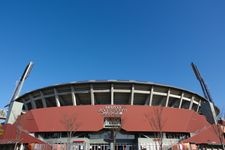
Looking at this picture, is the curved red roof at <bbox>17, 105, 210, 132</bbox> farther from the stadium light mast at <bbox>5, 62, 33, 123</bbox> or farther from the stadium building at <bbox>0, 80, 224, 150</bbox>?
the stadium light mast at <bbox>5, 62, 33, 123</bbox>

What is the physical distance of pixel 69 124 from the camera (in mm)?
44000

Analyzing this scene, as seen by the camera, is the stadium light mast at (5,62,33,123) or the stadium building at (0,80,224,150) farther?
the stadium light mast at (5,62,33,123)

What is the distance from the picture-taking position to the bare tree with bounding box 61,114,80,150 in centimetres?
4341

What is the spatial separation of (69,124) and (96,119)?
4867 millimetres

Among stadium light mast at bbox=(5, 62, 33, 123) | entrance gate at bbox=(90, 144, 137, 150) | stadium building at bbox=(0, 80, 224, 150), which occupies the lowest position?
entrance gate at bbox=(90, 144, 137, 150)

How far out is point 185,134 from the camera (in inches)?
1849

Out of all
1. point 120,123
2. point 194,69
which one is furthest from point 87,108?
point 194,69

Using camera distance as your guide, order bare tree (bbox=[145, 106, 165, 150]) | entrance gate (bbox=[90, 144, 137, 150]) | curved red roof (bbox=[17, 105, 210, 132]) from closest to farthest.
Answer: bare tree (bbox=[145, 106, 165, 150])
curved red roof (bbox=[17, 105, 210, 132])
entrance gate (bbox=[90, 144, 137, 150])

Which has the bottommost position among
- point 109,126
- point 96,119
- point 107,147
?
point 107,147

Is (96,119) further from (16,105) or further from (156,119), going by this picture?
(16,105)

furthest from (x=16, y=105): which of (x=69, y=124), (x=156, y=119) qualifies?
(x=156, y=119)

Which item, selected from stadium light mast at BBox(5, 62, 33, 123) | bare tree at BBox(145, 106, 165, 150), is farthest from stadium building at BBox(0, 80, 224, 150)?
stadium light mast at BBox(5, 62, 33, 123)

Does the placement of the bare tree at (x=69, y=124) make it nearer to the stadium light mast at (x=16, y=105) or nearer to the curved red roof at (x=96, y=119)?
the curved red roof at (x=96, y=119)

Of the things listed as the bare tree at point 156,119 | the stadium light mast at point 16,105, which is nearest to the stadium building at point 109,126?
the bare tree at point 156,119
